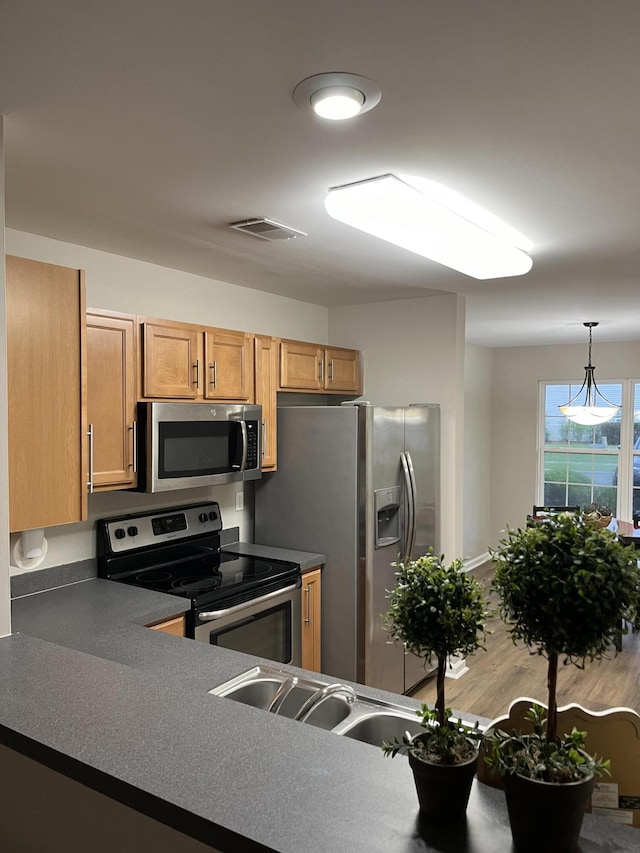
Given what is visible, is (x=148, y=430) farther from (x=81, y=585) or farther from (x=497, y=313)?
(x=497, y=313)

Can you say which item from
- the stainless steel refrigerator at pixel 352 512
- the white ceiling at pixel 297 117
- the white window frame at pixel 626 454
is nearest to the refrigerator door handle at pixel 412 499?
the stainless steel refrigerator at pixel 352 512

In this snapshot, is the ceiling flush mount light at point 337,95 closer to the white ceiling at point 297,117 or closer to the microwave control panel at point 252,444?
the white ceiling at point 297,117

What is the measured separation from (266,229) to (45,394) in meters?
1.10

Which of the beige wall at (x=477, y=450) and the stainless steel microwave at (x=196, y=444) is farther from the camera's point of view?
the beige wall at (x=477, y=450)

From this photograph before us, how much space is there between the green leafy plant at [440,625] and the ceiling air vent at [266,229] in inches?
75.1

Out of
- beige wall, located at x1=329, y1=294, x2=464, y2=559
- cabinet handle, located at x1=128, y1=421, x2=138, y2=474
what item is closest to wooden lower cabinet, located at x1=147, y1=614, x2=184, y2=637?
cabinet handle, located at x1=128, y1=421, x2=138, y2=474

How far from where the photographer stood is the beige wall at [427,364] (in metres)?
4.18

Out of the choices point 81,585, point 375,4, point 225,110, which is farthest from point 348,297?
point 375,4

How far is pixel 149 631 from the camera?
7.50 feet

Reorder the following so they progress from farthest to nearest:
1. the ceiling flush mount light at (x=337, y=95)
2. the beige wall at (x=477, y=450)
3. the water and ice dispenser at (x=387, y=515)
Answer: the beige wall at (x=477, y=450) < the water and ice dispenser at (x=387, y=515) < the ceiling flush mount light at (x=337, y=95)

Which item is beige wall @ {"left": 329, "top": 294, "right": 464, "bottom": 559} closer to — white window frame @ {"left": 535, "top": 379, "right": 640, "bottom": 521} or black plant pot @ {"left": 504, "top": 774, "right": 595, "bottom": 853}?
black plant pot @ {"left": 504, "top": 774, "right": 595, "bottom": 853}

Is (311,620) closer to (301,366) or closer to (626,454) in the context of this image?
(301,366)

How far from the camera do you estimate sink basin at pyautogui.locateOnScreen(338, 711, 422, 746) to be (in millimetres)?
1644

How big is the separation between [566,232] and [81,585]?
2.60 metres
